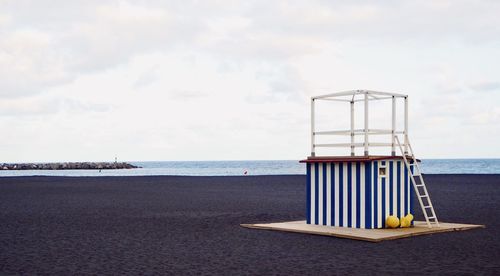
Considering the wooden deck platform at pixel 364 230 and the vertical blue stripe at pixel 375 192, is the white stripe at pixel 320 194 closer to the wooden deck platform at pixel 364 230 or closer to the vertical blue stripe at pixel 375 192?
the wooden deck platform at pixel 364 230

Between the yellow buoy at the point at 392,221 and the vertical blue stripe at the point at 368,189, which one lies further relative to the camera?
the yellow buoy at the point at 392,221

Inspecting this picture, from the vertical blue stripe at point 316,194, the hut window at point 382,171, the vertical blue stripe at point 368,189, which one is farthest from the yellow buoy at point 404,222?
the vertical blue stripe at point 316,194

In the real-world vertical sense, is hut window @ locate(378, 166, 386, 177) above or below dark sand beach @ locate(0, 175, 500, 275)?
above

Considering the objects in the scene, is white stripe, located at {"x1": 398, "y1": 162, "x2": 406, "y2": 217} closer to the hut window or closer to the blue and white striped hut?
the blue and white striped hut

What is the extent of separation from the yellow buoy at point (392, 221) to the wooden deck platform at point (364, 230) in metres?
0.15

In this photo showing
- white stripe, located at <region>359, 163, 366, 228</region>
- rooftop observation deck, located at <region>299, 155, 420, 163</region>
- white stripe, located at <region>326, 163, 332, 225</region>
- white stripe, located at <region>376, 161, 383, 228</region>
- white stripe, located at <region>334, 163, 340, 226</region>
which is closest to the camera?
rooftop observation deck, located at <region>299, 155, 420, 163</region>

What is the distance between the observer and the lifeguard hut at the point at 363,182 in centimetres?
1581

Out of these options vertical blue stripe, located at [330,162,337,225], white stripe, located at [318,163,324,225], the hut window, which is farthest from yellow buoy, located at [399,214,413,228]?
white stripe, located at [318,163,324,225]

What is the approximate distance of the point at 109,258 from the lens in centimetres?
1219

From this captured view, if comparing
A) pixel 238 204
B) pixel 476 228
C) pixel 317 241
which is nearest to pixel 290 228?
pixel 317 241

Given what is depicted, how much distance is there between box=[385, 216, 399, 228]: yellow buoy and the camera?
52.2ft

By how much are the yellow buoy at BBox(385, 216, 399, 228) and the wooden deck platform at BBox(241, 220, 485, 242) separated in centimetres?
15

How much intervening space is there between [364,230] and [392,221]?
92 centimetres

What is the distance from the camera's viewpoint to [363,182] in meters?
15.8
